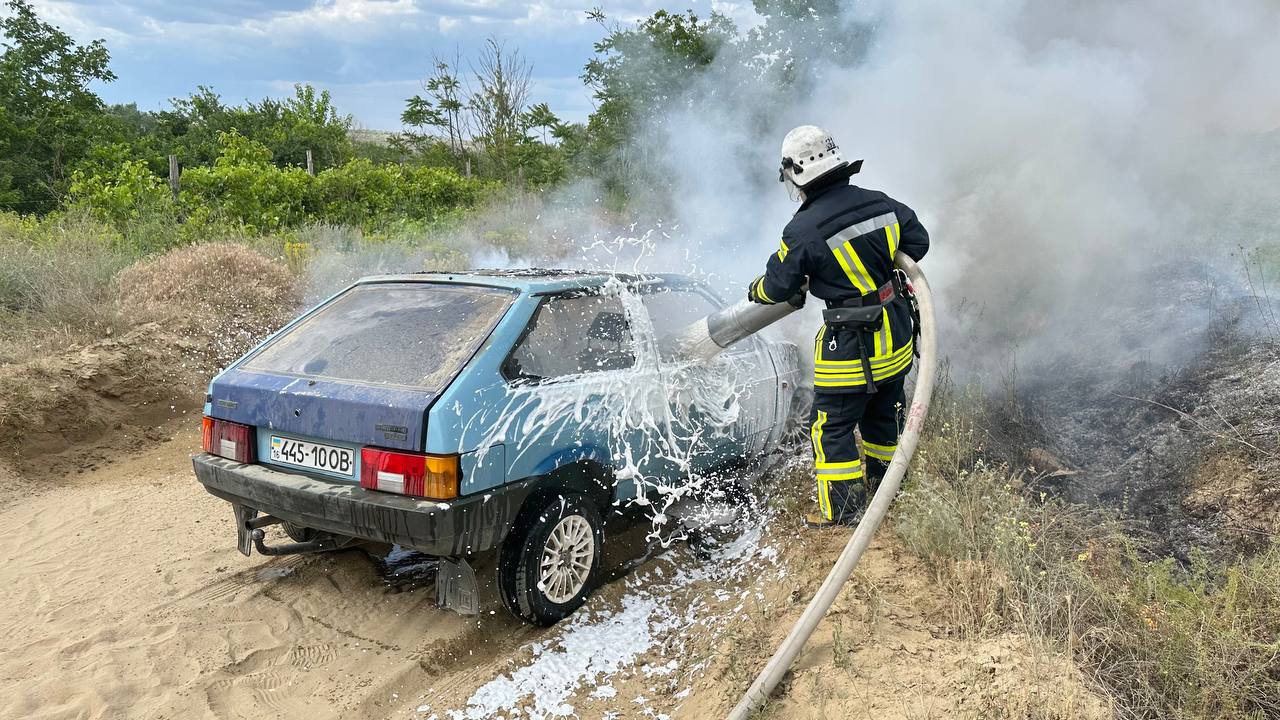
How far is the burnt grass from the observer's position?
3.81m

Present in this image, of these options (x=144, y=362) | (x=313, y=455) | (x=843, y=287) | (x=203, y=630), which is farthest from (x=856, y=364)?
(x=144, y=362)

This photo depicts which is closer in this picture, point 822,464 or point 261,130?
point 822,464

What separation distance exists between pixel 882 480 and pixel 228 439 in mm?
2959

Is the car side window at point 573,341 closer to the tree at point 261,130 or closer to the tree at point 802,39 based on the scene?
the tree at point 802,39

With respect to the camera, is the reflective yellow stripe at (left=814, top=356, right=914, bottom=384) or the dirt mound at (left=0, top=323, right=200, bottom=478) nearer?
the reflective yellow stripe at (left=814, top=356, right=914, bottom=384)

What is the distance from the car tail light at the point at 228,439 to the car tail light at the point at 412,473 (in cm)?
78

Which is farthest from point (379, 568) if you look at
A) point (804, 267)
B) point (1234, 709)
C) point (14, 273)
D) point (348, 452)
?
point (14, 273)

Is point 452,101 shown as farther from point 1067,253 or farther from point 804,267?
point 804,267

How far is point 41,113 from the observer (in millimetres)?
20203

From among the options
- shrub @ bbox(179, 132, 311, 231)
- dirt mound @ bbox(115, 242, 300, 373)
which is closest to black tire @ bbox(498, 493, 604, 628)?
dirt mound @ bbox(115, 242, 300, 373)

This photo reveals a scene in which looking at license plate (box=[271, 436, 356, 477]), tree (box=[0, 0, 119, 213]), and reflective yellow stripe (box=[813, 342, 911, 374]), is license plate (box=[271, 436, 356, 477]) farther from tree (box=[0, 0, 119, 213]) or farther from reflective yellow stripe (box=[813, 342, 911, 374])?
tree (box=[0, 0, 119, 213])

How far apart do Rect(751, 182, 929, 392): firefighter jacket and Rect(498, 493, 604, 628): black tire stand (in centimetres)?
137

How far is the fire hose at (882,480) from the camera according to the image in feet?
8.82

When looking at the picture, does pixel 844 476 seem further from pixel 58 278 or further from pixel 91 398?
pixel 58 278
